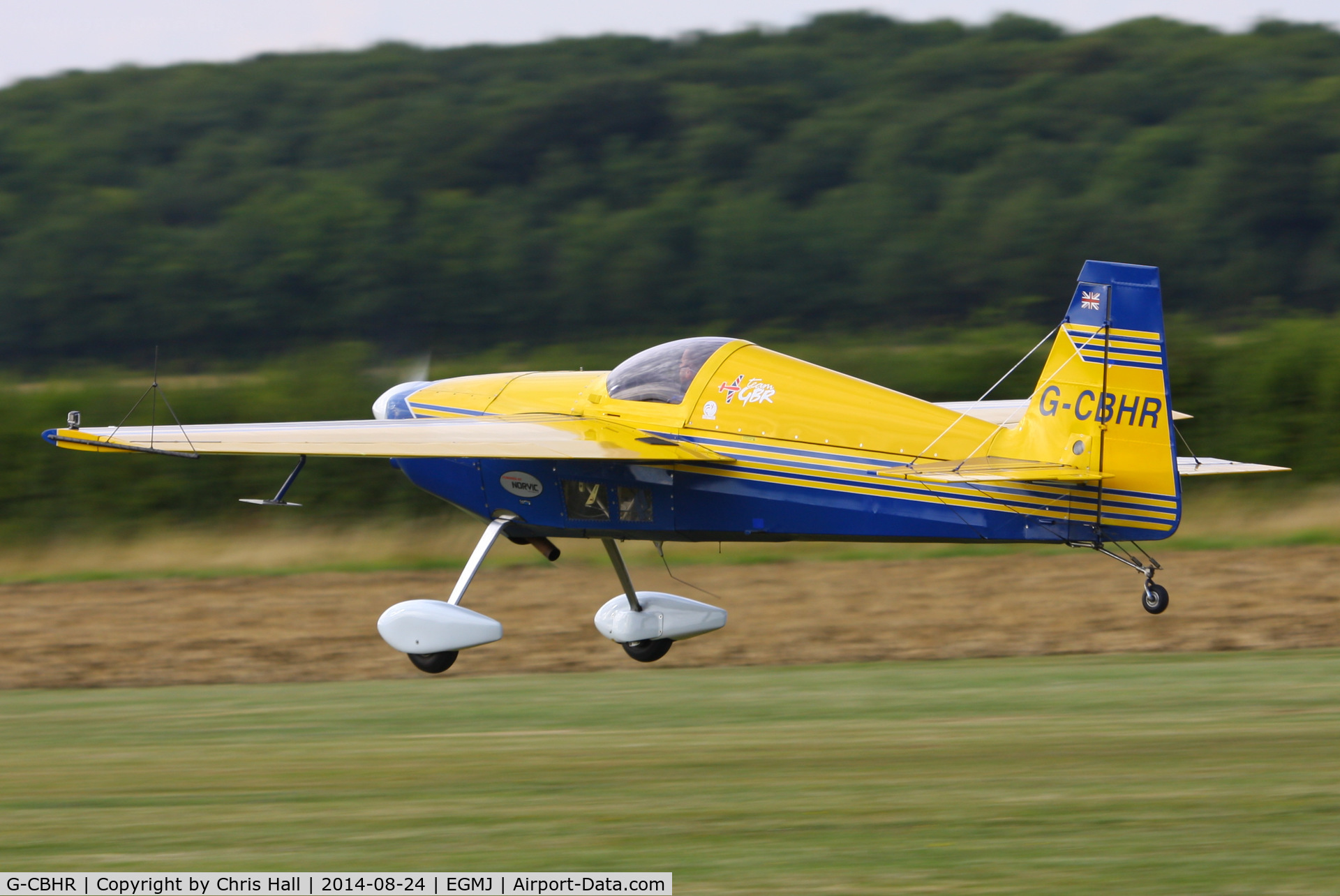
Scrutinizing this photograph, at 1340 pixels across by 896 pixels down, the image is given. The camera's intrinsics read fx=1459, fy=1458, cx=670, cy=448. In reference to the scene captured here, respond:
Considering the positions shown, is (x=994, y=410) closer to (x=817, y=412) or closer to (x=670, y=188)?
(x=817, y=412)

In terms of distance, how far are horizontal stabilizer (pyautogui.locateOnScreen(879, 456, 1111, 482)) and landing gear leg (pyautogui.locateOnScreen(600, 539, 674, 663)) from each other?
276 cm

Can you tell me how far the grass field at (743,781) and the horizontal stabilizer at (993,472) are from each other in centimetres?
160

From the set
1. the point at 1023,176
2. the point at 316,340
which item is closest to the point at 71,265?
the point at 316,340

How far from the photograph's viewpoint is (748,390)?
10.6 meters

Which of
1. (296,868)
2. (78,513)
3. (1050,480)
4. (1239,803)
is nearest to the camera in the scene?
(296,868)

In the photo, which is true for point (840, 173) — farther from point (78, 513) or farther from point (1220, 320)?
point (78, 513)


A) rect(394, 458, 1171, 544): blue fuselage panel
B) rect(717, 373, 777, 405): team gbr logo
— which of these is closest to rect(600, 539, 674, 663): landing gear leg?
rect(394, 458, 1171, 544): blue fuselage panel

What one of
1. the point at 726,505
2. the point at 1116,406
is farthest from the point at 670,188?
the point at 1116,406

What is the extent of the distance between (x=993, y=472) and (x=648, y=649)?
14.1 ft

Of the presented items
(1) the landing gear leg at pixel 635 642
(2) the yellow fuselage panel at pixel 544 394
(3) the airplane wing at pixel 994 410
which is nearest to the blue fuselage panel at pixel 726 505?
(1) the landing gear leg at pixel 635 642

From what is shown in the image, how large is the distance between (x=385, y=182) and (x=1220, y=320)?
102 feet

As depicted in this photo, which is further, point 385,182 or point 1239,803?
point 385,182

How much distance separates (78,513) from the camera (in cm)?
2158
